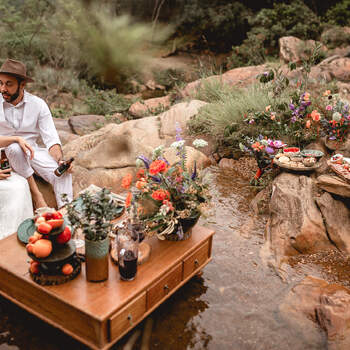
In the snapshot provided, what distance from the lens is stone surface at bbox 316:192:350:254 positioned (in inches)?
145

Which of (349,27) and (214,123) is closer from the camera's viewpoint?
(214,123)

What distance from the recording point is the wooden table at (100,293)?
2.28 meters

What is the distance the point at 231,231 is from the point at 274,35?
304 inches

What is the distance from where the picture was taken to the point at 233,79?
24.3 feet

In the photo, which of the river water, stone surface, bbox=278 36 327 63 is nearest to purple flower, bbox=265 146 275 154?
the river water

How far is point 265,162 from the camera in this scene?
4.58 meters

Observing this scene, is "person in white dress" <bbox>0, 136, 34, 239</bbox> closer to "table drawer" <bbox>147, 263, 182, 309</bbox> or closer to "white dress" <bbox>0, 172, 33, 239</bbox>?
"white dress" <bbox>0, 172, 33, 239</bbox>

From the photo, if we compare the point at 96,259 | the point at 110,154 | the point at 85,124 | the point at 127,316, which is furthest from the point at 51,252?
the point at 85,124

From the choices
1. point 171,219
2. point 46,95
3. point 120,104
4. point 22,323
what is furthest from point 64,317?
point 46,95

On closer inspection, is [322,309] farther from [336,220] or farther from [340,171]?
[340,171]

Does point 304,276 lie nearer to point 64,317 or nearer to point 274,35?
point 64,317

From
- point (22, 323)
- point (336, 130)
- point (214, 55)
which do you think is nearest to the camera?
point (22, 323)

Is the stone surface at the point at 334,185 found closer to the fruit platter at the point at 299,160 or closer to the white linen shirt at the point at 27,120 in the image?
the fruit platter at the point at 299,160

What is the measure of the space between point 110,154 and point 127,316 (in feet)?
9.52
